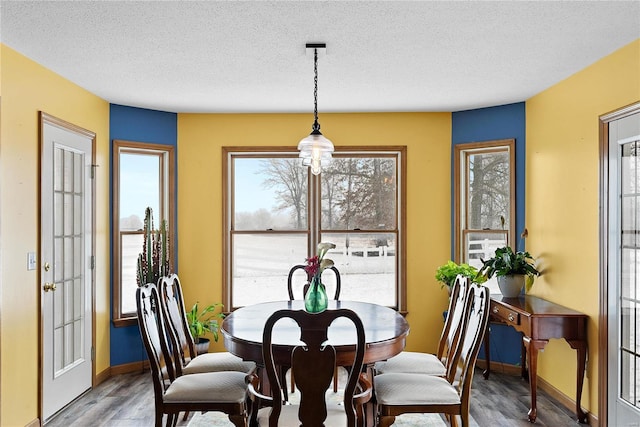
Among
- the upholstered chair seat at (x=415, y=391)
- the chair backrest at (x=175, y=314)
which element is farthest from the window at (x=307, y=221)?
the upholstered chair seat at (x=415, y=391)

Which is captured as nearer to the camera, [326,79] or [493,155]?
[326,79]

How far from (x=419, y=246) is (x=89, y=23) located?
3777mm

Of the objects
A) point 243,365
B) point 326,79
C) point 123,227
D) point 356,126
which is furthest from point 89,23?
point 356,126

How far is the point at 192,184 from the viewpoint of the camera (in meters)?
5.58

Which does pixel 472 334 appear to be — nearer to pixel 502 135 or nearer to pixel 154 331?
pixel 154 331

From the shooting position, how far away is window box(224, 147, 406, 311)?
565 cm

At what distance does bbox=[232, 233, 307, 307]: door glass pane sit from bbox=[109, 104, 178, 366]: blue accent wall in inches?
42.6

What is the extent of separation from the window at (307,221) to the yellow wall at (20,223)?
212 centimetres

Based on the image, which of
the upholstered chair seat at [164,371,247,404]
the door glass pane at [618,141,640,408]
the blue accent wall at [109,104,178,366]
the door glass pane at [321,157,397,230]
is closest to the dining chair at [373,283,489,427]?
the upholstered chair seat at [164,371,247,404]

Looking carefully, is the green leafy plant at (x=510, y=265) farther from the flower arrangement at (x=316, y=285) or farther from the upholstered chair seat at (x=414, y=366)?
the flower arrangement at (x=316, y=285)

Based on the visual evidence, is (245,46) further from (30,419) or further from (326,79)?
(30,419)

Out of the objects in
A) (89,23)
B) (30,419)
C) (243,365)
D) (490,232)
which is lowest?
(30,419)

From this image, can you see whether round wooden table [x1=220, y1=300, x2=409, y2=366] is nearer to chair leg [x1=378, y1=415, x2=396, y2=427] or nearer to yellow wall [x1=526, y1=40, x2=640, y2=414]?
chair leg [x1=378, y1=415, x2=396, y2=427]

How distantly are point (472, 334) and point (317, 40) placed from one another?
2031mm
